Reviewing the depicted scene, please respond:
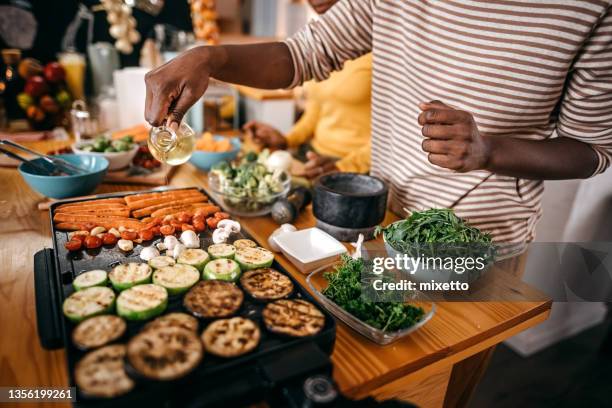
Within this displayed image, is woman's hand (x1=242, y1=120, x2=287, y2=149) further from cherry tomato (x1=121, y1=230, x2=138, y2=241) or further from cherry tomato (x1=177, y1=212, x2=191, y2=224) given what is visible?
cherry tomato (x1=121, y1=230, x2=138, y2=241)

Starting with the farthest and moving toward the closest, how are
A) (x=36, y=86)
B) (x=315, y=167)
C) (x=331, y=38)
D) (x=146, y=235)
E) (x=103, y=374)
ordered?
(x=36, y=86), (x=315, y=167), (x=331, y=38), (x=146, y=235), (x=103, y=374)

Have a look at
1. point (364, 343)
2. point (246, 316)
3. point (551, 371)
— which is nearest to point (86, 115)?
point (246, 316)

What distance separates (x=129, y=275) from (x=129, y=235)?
0.87ft

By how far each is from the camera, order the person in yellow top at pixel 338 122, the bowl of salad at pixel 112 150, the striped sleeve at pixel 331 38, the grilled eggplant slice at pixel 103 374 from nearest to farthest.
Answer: the grilled eggplant slice at pixel 103 374 < the striped sleeve at pixel 331 38 < the bowl of salad at pixel 112 150 < the person in yellow top at pixel 338 122

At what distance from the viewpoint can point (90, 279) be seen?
1.07 meters

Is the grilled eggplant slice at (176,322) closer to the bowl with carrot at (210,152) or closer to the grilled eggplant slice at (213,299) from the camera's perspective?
the grilled eggplant slice at (213,299)

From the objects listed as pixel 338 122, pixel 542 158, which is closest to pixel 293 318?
pixel 542 158

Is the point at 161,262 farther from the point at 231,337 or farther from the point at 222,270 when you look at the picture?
the point at 231,337

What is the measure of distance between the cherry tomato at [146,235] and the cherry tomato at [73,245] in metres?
0.17

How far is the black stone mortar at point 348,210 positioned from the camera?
Answer: 4.57 feet

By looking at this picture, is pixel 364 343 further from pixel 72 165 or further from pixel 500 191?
pixel 72 165

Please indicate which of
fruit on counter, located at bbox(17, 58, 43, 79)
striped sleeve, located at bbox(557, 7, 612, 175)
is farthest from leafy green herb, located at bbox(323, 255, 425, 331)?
fruit on counter, located at bbox(17, 58, 43, 79)

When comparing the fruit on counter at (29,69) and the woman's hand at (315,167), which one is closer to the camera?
the woman's hand at (315,167)

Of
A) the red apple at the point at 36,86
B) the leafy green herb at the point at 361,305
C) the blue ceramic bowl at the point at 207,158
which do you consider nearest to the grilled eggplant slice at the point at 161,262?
the leafy green herb at the point at 361,305
